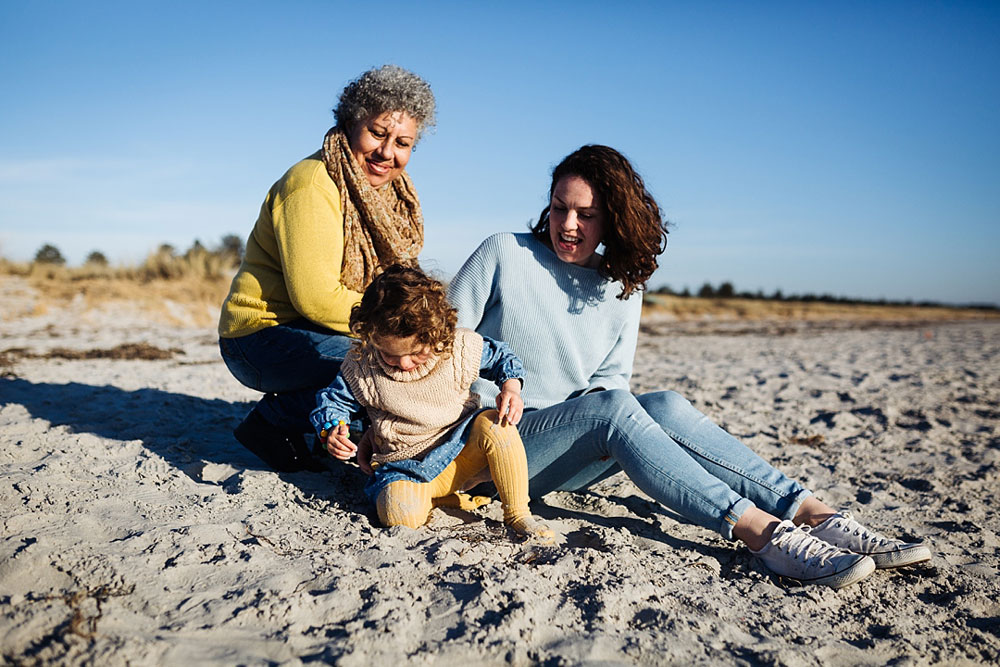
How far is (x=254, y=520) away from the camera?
2.60 metres

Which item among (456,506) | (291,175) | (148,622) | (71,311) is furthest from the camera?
(71,311)

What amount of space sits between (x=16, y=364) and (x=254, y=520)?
4.90m

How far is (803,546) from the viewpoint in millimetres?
2369

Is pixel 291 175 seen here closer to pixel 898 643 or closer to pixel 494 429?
pixel 494 429

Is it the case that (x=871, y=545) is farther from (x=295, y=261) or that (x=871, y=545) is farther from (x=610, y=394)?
(x=295, y=261)

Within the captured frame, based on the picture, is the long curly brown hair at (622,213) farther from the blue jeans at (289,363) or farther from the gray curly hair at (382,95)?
the blue jeans at (289,363)

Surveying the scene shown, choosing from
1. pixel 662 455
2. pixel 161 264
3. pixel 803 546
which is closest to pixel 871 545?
pixel 803 546

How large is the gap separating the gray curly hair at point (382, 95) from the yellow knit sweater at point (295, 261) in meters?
0.27

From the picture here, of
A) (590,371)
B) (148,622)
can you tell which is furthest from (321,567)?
(590,371)

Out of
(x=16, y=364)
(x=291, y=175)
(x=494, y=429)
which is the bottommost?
(x=16, y=364)

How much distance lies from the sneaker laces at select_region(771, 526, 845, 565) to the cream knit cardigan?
48.4 inches

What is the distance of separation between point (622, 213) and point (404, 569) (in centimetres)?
164

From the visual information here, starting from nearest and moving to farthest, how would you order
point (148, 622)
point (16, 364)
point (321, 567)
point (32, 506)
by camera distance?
point (148, 622)
point (321, 567)
point (32, 506)
point (16, 364)

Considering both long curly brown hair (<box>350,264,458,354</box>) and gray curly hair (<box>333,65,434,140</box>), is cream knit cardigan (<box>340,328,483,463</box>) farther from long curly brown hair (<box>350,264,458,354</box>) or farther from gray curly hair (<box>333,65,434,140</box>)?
gray curly hair (<box>333,65,434,140</box>)
